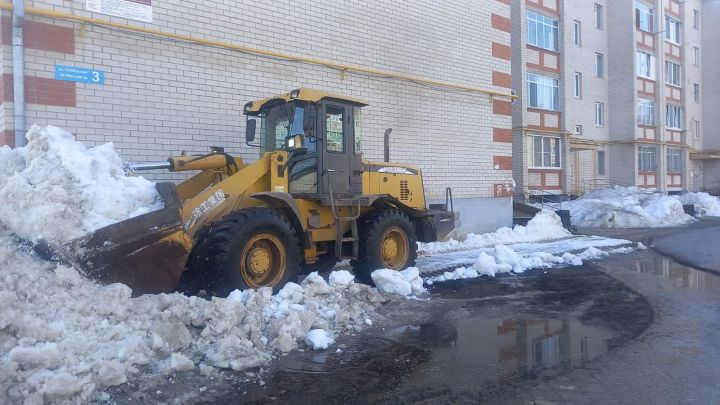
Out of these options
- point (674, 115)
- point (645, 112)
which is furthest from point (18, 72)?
point (674, 115)

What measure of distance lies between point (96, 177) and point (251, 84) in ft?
19.4

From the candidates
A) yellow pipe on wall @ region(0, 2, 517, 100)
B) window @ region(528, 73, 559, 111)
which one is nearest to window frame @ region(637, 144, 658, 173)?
window @ region(528, 73, 559, 111)

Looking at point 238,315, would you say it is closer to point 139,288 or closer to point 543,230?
point 139,288

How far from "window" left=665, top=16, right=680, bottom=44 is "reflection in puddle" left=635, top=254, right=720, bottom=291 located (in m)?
28.2

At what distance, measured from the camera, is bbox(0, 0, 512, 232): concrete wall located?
974 cm

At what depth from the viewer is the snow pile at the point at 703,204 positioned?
2952cm

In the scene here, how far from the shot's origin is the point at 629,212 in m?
23.6

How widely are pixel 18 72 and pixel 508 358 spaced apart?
8.39m

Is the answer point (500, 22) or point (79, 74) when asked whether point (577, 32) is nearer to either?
point (500, 22)

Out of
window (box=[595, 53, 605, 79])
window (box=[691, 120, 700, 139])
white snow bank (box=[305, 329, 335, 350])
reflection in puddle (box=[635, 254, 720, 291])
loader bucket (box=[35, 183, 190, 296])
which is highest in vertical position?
window (box=[595, 53, 605, 79])

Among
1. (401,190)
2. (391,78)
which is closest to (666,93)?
(391,78)

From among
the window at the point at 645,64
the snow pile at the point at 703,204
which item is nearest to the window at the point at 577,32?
the window at the point at 645,64

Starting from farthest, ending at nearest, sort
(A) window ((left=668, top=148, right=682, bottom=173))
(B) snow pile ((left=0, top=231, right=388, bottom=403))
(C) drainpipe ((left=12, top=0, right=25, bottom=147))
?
1. (A) window ((left=668, top=148, right=682, bottom=173))
2. (C) drainpipe ((left=12, top=0, right=25, bottom=147))
3. (B) snow pile ((left=0, top=231, right=388, bottom=403))

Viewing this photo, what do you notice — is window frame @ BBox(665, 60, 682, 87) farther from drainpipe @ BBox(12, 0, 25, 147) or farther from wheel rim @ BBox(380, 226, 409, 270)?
drainpipe @ BBox(12, 0, 25, 147)
